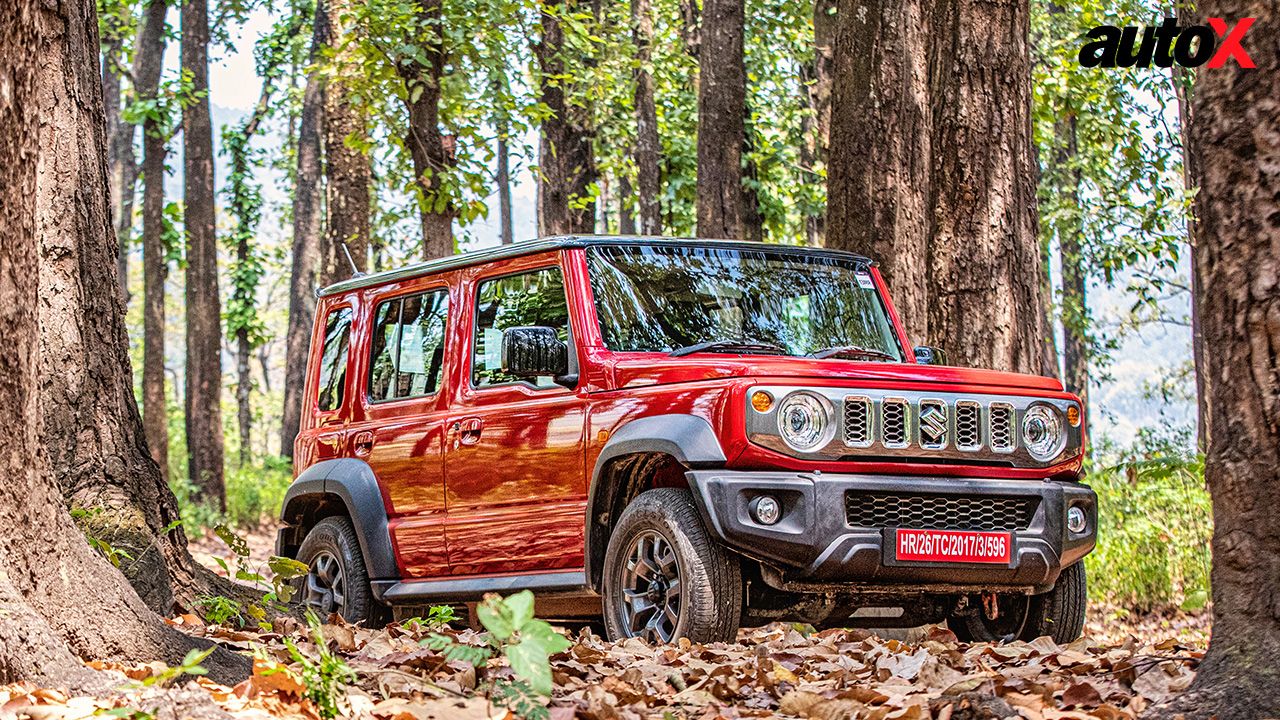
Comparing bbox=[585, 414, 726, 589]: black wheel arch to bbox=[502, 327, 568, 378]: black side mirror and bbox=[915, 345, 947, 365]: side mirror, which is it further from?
bbox=[915, 345, 947, 365]: side mirror

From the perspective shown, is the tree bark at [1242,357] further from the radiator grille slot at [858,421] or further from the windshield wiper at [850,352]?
the windshield wiper at [850,352]

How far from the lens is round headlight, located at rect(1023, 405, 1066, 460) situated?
6738mm

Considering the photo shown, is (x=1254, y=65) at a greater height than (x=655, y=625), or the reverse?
(x=1254, y=65)

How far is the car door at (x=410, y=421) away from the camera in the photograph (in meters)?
7.98

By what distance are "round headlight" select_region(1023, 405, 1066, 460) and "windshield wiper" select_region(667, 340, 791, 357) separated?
3.83 feet

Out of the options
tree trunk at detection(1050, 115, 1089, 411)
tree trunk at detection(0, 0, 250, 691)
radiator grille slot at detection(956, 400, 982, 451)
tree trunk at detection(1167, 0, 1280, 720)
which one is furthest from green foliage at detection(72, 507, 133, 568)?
tree trunk at detection(1050, 115, 1089, 411)

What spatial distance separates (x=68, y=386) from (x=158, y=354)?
1657 cm

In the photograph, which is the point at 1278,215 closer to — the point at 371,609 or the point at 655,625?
the point at 655,625

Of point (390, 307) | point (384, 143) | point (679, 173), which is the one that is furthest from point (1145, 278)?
point (390, 307)

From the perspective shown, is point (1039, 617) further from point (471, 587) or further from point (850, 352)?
point (471, 587)

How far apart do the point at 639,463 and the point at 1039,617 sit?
193cm

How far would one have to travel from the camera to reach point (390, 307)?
8.81 meters

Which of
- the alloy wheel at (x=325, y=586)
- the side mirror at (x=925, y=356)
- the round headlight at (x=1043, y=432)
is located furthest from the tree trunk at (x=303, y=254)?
the round headlight at (x=1043, y=432)

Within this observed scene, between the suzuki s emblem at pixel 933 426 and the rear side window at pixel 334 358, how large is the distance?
12.7 ft
